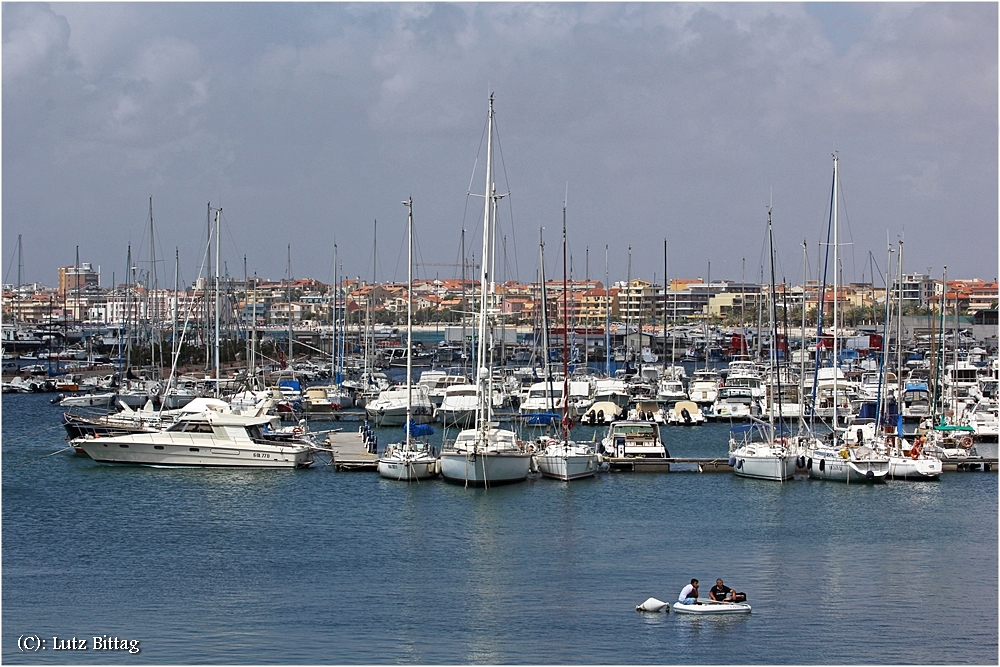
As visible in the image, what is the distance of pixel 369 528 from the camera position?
31453mm

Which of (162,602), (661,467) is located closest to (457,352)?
(661,467)

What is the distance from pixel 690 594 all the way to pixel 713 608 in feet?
1.70

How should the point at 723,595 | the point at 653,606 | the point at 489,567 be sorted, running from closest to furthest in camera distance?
the point at 653,606 → the point at 723,595 → the point at 489,567

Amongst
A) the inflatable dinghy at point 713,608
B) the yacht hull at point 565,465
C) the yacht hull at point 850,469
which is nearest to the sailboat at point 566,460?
the yacht hull at point 565,465

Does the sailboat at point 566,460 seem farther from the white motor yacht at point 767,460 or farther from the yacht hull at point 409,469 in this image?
the white motor yacht at point 767,460

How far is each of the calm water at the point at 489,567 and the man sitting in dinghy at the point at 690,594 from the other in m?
0.43

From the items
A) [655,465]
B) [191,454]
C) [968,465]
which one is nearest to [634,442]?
[655,465]

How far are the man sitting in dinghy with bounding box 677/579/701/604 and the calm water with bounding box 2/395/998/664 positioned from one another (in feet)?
1.40

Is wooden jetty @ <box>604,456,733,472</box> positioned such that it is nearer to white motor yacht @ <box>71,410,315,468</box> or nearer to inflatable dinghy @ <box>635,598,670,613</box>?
white motor yacht @ <box>71,410,315,468</box>

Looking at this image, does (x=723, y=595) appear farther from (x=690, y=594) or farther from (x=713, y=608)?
(x=690, y=594)

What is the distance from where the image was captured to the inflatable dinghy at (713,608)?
75.1 ft

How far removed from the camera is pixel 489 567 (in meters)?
27.1

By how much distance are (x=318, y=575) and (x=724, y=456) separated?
2275 centimetres

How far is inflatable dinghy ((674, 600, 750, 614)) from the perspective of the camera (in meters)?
22.9
